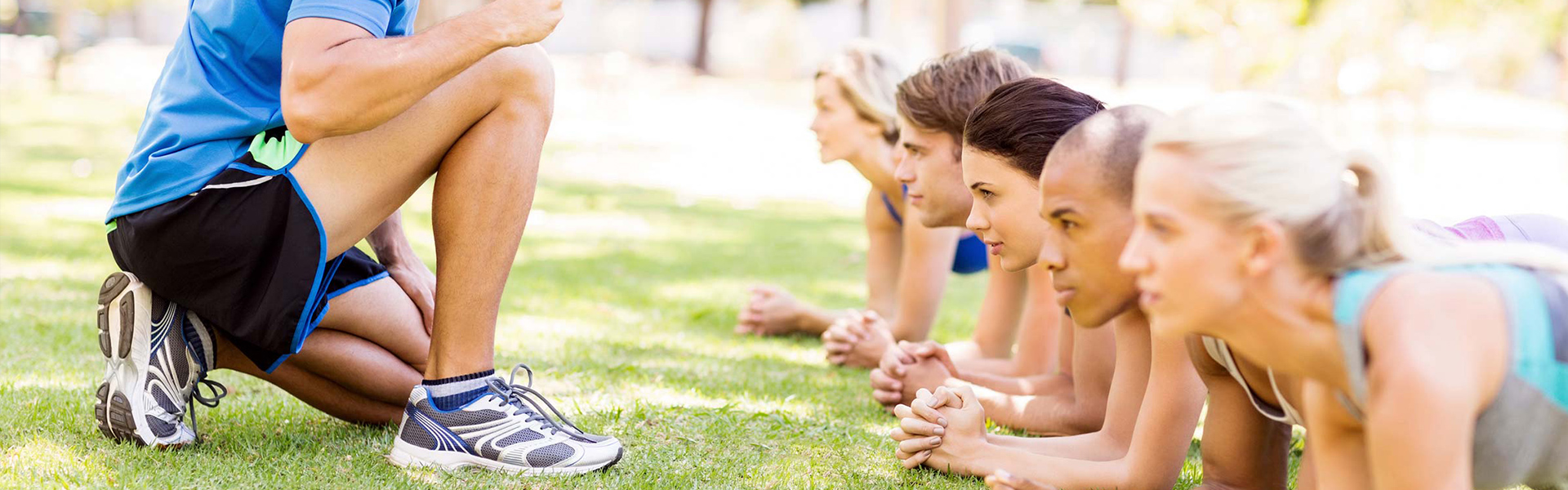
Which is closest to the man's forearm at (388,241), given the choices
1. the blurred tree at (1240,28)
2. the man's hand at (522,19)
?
the man's hand at (522,19)

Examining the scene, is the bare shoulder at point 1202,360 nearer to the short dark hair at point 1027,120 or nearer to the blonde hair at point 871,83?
the short dark hair at point 1027,120

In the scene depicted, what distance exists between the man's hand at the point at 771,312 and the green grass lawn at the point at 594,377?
0.05 meters

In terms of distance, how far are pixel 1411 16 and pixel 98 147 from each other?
1838cm

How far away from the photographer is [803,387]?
3.80m

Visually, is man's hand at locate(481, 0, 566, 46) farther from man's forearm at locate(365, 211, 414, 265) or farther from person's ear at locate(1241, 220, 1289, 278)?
person's ear at locate(1241, 220, 1289, 278)

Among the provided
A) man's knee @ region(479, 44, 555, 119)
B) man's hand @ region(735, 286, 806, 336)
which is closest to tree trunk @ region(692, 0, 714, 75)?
man's hand @ region(735, 286, 806, 336)

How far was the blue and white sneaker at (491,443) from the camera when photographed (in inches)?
106

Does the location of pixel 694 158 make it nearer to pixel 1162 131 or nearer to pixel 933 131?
pixel 933 131

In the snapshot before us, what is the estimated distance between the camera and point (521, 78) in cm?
271

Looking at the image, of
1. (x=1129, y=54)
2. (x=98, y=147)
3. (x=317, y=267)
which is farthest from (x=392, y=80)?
(x=1129, y=54)

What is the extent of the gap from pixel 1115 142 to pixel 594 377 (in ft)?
6.45

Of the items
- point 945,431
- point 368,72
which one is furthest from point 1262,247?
point 368,72

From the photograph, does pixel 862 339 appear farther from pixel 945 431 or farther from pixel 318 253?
pixel 318 253

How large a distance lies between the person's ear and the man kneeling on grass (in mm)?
1479
